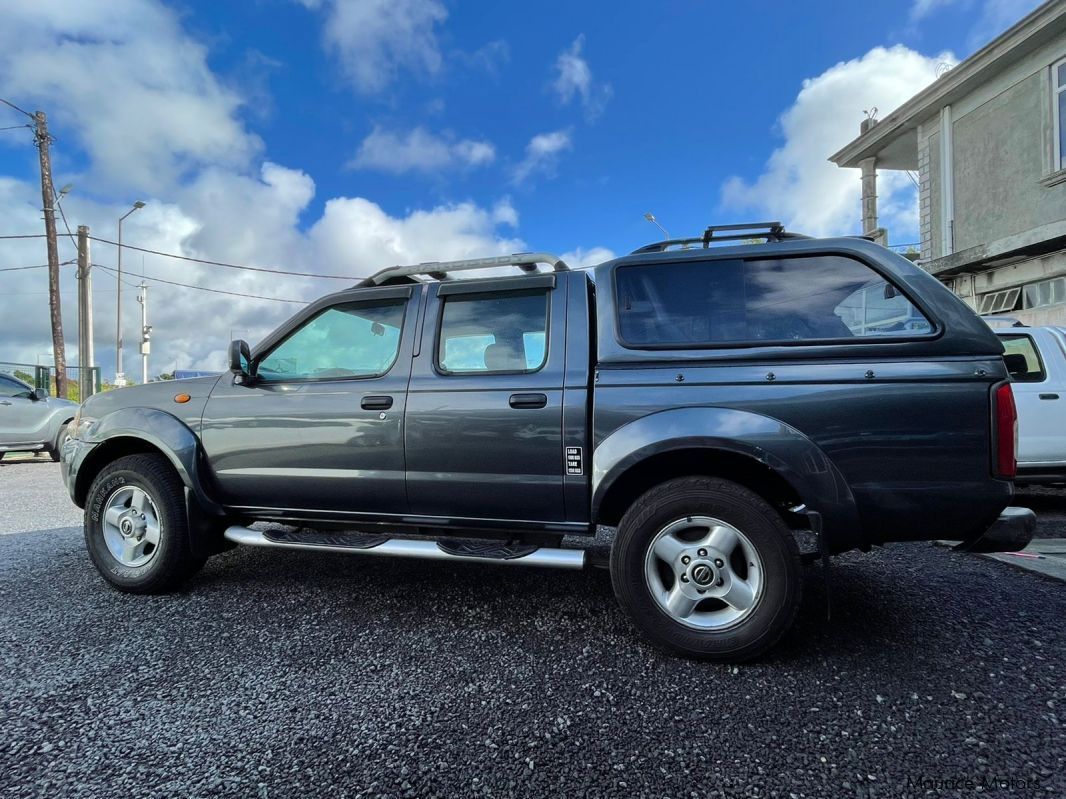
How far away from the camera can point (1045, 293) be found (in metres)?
10.4

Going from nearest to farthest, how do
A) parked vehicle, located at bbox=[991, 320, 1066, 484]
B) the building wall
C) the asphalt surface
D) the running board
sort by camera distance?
the asphalt surface, the running board, parked vehicle, located at bbox=[991, 320, 1066, 484], the building wall

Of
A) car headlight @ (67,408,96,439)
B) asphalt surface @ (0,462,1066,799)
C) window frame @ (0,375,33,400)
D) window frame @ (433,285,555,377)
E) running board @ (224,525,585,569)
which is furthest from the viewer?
window frame @ (0,375,33,400)

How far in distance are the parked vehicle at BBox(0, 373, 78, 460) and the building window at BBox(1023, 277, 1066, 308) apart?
1745 cm

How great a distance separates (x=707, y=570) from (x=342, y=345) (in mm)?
2373

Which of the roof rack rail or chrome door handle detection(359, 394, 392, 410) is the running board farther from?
the roof rack rail

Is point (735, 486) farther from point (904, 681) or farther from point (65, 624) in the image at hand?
point (65, 624)

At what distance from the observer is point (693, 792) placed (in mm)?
1720

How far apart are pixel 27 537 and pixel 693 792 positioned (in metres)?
5.71

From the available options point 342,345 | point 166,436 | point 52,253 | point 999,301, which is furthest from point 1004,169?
point 52,253

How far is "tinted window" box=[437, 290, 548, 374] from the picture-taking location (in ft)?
10.1

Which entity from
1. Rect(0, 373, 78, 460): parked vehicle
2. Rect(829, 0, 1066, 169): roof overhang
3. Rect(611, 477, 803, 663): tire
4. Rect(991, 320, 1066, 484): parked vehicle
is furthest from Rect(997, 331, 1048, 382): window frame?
Rect(0, 373, 78, 460): parked vehicle

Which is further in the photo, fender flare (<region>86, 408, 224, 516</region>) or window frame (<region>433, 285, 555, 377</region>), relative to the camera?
fender flare (<region>86, 408, 224, 516</region>)

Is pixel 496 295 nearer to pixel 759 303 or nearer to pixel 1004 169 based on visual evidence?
pixel 759 303

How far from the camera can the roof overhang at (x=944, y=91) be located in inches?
383
